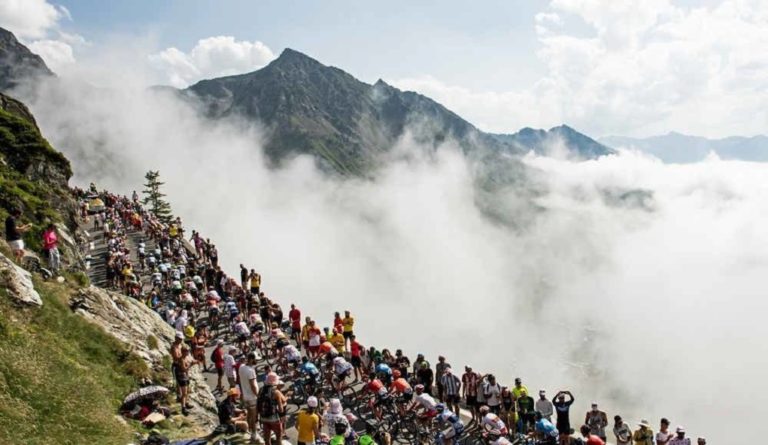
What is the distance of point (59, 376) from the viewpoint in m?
14.4

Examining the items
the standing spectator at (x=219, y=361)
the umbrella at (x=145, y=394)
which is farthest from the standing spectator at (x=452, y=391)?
the umbrella at (x=145, y=394)

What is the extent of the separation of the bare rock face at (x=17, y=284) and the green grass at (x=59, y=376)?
290 mm

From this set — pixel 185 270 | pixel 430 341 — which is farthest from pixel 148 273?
pixel 430 341

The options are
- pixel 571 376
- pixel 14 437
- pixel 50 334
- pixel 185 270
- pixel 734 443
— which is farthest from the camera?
pixel 571 376

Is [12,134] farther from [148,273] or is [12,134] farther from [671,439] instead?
[671,439]

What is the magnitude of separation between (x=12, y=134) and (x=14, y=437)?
88.7ft

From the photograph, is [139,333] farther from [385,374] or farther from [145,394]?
[385,374]

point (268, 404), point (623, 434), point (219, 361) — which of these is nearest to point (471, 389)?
point (623, 434)

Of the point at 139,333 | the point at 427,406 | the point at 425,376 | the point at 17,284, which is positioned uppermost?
the point at 17,284

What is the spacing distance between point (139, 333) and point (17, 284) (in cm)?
519

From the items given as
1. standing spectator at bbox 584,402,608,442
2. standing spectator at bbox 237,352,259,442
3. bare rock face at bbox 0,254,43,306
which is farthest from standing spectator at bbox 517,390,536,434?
bare rock face at bbox 0,254,43,306

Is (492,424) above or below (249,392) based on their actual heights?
below

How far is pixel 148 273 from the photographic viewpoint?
116ft

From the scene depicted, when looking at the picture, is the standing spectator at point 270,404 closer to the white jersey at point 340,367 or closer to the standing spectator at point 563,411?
the white jersey at point 340,367
